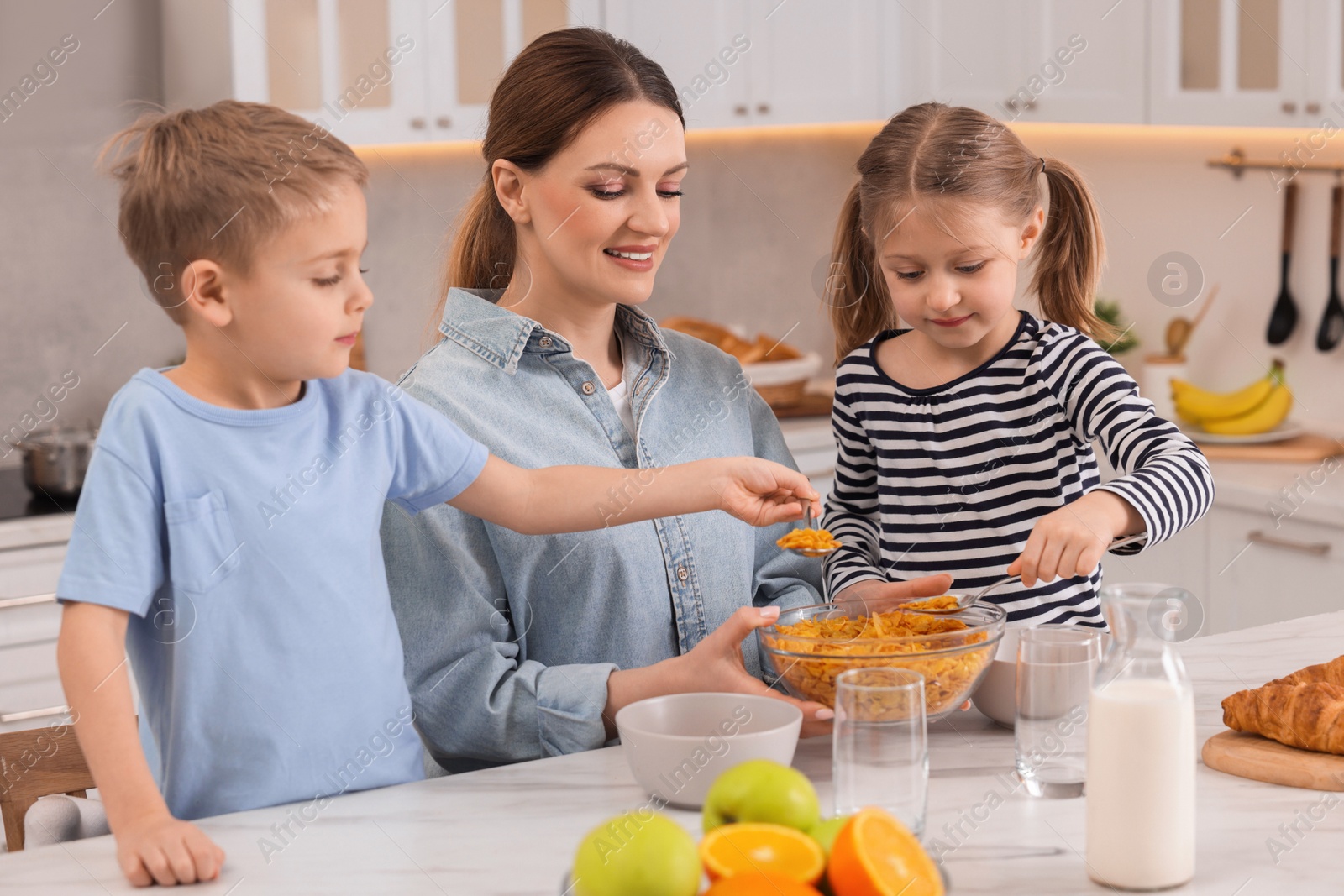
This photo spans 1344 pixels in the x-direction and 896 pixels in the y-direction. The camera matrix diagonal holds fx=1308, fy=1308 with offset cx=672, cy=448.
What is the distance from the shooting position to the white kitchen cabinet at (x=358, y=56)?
2.79 meters

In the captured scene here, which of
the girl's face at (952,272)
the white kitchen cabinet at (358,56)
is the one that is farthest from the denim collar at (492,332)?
the white kitchen cabinet at (358,56)

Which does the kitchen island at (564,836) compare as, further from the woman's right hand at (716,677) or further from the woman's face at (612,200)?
the woman's face at (612,200)

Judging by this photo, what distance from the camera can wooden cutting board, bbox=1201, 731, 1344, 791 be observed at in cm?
103

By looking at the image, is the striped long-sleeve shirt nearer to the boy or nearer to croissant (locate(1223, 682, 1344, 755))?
croissant (locate(1223, 682, 1344, 755))

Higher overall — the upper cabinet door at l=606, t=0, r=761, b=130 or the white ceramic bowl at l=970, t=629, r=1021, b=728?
the upper cabinet door at l=606, t=0, r=761, b=130

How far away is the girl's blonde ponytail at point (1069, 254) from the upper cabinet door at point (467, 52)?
1734 mm

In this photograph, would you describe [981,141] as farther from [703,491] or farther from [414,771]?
[414,771]

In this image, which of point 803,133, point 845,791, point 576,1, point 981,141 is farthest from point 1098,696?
point 803,133

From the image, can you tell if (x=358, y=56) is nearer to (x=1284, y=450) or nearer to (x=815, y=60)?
(x=815, y=60)

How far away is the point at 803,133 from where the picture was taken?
154 inches

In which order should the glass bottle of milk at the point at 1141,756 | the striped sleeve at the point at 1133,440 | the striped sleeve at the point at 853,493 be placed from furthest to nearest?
the striped sleeve at the point at 853,493 < the striped sleeve at the point at 1133,440 < the glass bottle of milk at the point at 1141,756

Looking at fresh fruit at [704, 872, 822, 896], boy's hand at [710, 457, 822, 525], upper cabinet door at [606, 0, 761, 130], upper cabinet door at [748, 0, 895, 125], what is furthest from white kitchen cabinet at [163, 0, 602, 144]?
fresh fruit at [704, 872, 822, 896]

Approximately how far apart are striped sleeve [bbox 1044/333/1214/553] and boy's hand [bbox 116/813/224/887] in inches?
33.2

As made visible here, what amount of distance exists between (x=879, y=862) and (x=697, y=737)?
26 cm
